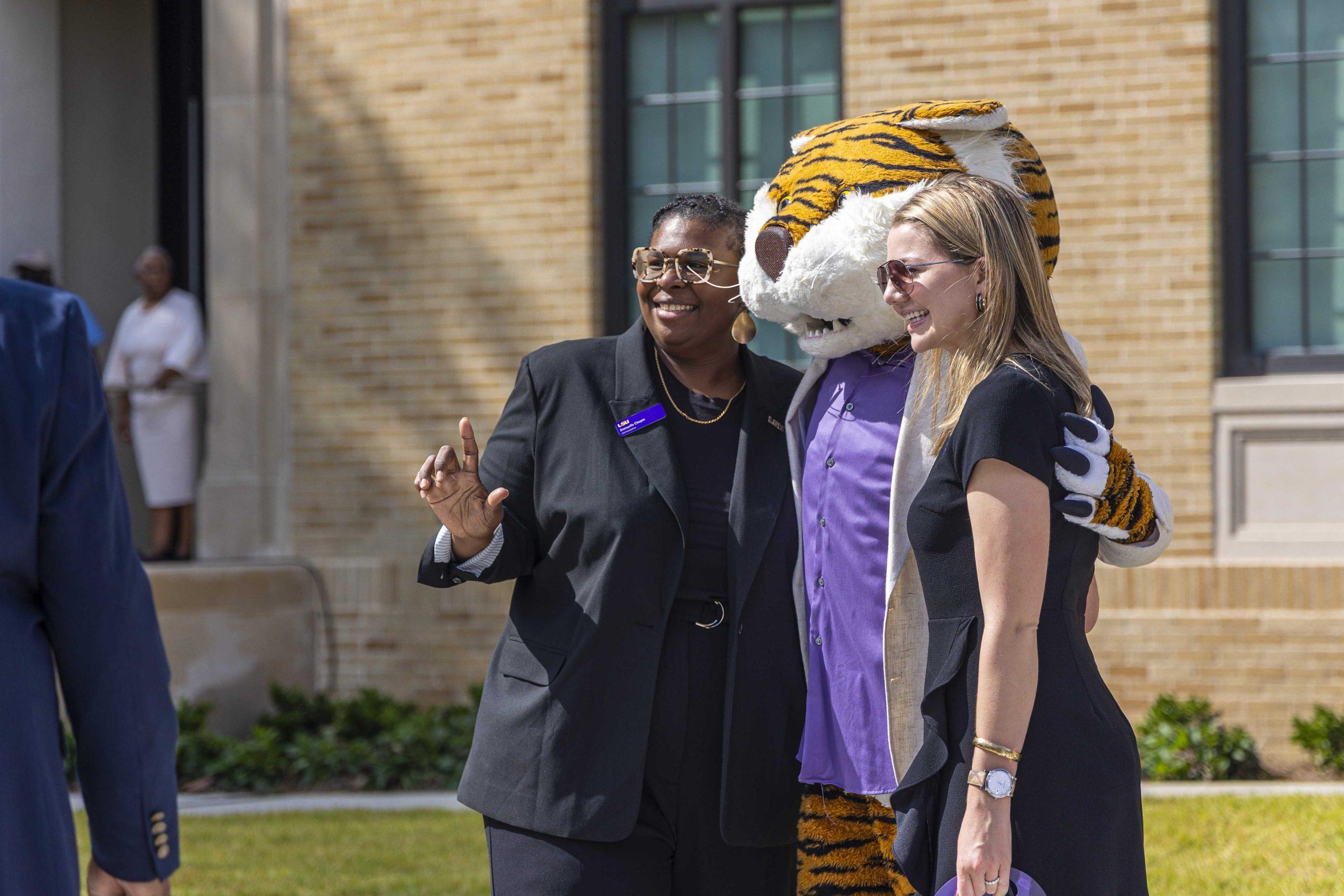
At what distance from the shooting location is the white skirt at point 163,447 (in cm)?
938

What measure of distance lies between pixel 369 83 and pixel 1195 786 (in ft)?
19.3

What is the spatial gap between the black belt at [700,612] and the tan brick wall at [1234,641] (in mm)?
4990

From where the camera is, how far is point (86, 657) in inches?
79.0

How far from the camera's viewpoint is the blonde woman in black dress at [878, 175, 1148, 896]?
238cm

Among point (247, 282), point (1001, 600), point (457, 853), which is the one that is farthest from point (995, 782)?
point (247, 282)

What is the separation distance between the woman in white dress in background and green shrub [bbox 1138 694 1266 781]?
579 centimetres

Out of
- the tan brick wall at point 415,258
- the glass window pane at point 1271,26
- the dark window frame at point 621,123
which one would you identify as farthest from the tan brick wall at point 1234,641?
the tan brick wall at point 415,258

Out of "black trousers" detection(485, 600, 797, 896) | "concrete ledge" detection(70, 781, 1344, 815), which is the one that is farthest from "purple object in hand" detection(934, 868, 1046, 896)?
"concrete ledge" detection(70, 781, 1344, 815)

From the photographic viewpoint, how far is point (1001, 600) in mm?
2369

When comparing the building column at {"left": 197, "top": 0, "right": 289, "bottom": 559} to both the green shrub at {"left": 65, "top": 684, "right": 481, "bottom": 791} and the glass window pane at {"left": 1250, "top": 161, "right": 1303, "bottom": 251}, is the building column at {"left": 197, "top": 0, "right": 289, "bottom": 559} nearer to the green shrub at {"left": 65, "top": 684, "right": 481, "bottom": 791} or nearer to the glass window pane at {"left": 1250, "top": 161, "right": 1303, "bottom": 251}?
the green shrub at {"left": 65, "top": 684, "right": 481, "bottom": 791}

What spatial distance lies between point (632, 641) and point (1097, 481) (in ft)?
3.16

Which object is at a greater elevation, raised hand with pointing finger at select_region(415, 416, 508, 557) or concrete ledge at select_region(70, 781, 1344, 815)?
raised hand with pointing finger at select_region(415, 416, 508, 557)

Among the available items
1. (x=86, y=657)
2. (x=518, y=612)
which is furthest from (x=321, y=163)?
(x=86, y=657)

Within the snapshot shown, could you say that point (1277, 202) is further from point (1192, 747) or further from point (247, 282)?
point (247, 282)
